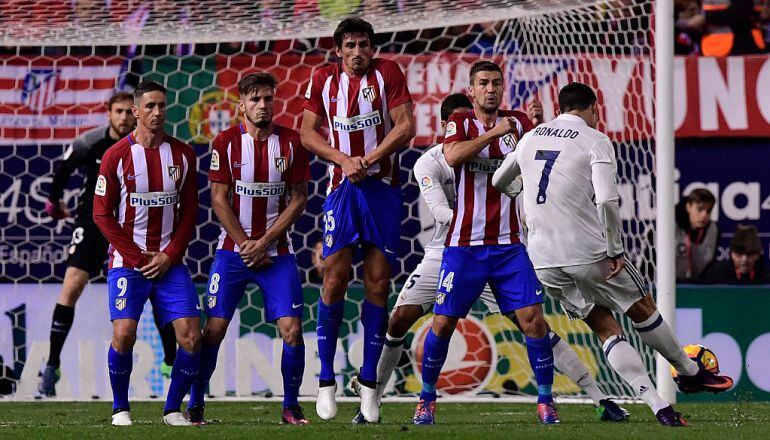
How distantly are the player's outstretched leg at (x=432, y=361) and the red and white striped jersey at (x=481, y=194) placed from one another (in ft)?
1.48

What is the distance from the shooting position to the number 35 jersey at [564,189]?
290 inches

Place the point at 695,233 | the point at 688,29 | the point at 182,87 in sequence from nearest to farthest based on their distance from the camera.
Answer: the point at 182,87, the point at 695,233, the point at 688,29

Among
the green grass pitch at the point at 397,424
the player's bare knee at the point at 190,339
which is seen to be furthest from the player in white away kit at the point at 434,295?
the player's bare knee at the point at 190,339

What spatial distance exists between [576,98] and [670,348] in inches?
55.7

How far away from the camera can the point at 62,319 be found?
10.2 m

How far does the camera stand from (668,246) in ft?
30.6

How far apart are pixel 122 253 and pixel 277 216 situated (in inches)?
35.3

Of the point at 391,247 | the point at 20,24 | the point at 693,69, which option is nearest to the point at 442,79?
the point at 693,69

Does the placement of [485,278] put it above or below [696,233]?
below

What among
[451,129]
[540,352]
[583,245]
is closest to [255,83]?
[451,129]

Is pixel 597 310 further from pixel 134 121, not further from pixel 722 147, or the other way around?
pixel 722 147

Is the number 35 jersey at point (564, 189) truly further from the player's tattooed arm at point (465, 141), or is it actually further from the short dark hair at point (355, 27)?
the short dark hair at point (355, 27)

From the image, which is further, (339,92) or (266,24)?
(266,24)

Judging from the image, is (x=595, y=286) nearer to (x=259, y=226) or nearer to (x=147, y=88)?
(x=259, y=226)
